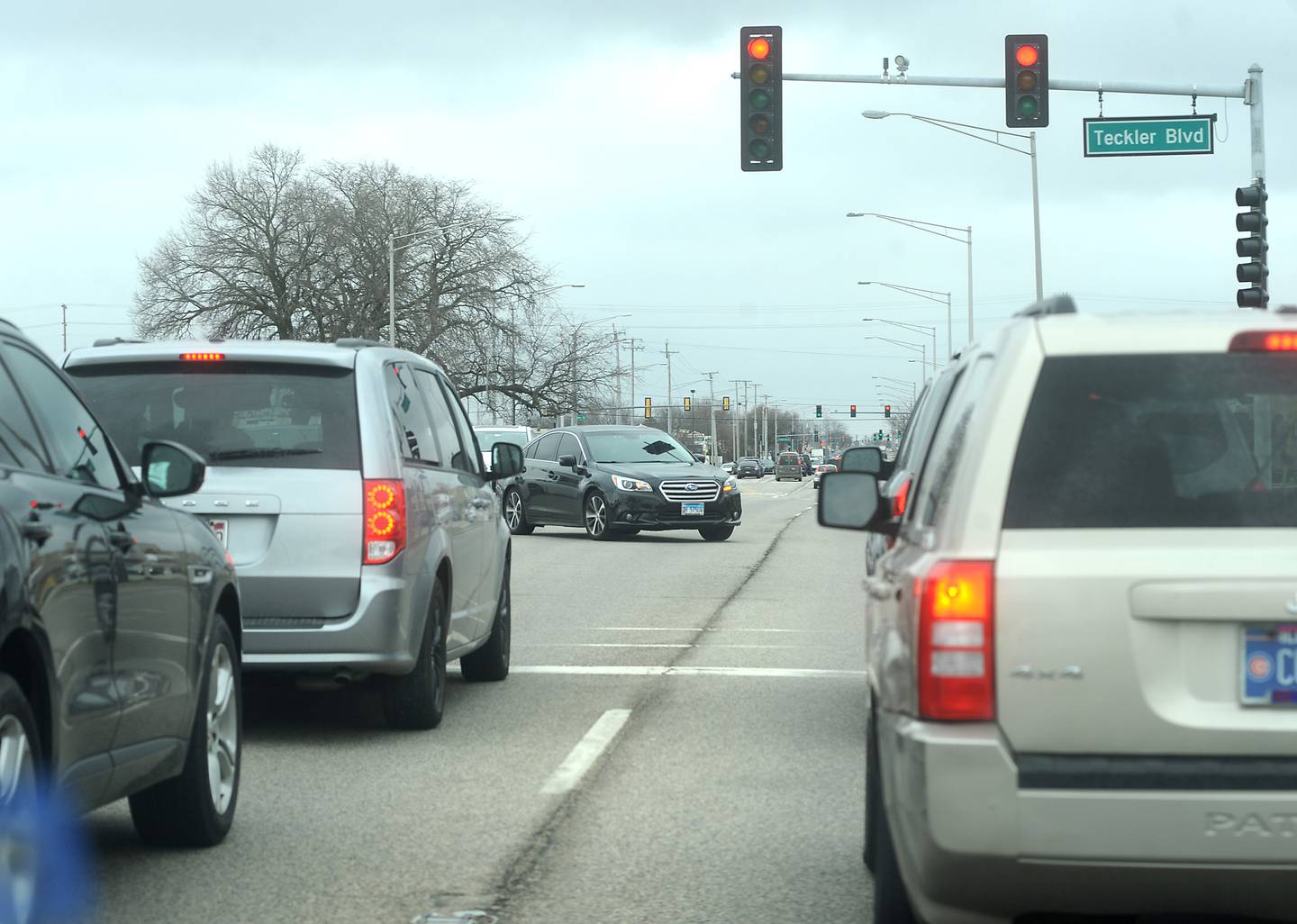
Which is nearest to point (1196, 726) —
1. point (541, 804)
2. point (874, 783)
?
point (874, 783)

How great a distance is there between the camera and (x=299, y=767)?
7797mm

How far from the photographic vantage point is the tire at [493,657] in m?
10.5

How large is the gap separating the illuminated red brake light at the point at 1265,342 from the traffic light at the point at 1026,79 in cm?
1772

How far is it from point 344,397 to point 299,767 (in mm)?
1632

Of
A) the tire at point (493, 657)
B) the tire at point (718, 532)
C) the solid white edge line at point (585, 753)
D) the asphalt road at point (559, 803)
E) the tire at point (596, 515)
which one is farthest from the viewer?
the tire at point (718, 532)

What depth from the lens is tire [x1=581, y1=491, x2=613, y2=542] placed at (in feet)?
85.3

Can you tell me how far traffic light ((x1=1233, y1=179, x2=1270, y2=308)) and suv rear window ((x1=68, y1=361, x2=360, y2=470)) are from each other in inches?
646

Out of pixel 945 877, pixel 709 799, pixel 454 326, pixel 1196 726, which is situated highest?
pixel 454 326

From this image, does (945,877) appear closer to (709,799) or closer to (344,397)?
(709,799)

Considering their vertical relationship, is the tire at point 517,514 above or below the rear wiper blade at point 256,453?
below

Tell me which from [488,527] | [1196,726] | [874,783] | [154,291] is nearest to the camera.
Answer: [1196,726]

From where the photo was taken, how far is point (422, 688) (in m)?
8.53

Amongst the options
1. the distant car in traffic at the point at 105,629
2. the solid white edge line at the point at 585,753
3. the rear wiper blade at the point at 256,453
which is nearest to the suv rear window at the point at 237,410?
the rear wiper blade at the point at 256,453

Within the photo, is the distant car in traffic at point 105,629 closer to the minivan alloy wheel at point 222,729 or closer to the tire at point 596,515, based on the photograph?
the minivan alloy wheel at point 222,729
